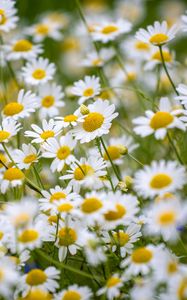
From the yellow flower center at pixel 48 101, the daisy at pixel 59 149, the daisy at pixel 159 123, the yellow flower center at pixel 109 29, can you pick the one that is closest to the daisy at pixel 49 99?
the yellow flower center at pixel 48 101

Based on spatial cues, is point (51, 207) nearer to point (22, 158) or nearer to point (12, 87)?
point (22, 158)

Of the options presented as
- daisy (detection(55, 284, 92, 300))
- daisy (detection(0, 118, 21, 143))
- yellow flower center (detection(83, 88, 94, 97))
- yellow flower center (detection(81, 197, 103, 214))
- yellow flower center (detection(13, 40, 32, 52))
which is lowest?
daisy (detection(55, 284, 92, 300))

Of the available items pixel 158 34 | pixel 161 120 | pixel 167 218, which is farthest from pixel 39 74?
pixel 167 218

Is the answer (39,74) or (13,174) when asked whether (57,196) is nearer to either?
(13,174)

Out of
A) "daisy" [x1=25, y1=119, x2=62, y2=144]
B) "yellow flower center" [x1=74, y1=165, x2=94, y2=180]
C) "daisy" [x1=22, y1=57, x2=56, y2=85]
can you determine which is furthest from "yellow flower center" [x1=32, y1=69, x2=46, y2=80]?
"yellow flower center" [x1=74, y1=165, x2=94, y2=180]

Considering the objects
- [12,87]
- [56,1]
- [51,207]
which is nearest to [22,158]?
[51,207]

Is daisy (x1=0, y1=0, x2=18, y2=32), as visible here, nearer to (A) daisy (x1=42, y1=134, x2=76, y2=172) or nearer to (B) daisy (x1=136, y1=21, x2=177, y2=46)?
(B) daisy (x1=136, y1=21, x2=177, y2=46)
